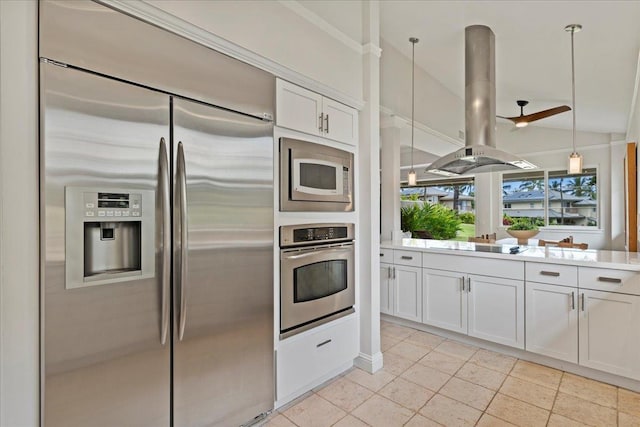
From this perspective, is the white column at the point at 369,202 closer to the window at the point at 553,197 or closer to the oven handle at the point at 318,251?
the oven handle at the point at 318,251

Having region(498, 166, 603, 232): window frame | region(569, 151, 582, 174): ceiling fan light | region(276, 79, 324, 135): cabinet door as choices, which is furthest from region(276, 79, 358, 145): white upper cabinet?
region(498, 166, 603, 232): window frame

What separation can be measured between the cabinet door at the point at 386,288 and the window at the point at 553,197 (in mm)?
5224

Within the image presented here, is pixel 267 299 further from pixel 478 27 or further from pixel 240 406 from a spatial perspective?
pixel 478 27

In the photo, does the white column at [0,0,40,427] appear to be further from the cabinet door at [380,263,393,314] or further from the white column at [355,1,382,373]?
the cabinet door at [380,263,393,314]

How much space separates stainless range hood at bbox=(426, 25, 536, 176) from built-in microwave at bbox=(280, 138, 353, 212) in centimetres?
150

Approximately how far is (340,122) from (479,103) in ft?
6.49

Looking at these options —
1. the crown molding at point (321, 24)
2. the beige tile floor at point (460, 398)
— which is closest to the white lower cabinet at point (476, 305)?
the beige tile floor at point (460, 398)

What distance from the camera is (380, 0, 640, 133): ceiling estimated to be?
2738 millimetres

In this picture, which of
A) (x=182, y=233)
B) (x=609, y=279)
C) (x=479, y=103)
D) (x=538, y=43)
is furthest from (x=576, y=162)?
(x=182, y=233)

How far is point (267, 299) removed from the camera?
194 cm

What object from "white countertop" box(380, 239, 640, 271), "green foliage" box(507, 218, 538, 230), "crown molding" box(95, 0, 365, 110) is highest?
"crown molding" box(95, 0, 365, 110)

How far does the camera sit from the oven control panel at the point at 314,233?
209 centimetres

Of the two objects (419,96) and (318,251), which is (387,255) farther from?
(419,96)

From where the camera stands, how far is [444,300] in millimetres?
3250
